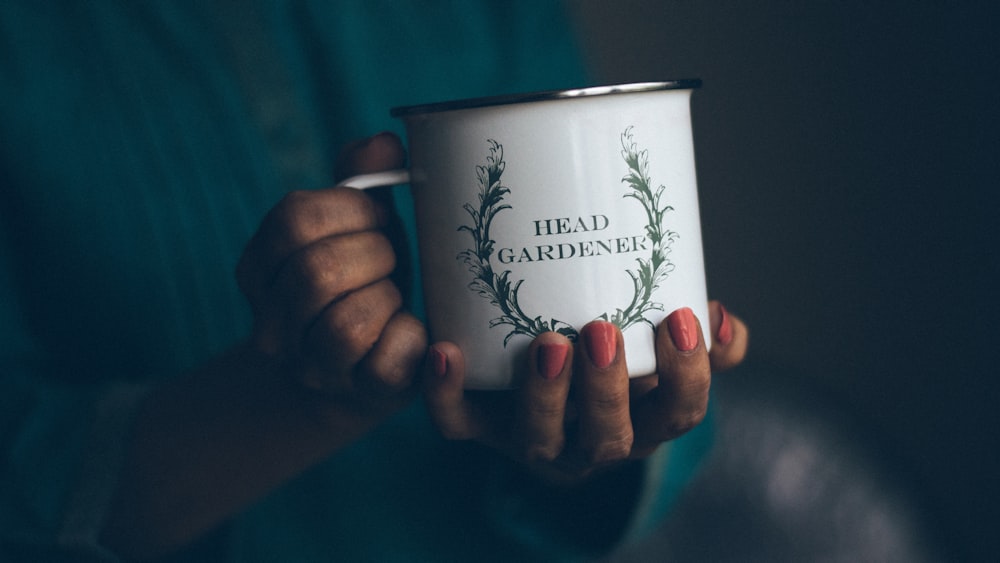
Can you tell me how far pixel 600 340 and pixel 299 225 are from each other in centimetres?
22

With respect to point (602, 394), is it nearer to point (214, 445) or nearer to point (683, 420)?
point (683, 420)

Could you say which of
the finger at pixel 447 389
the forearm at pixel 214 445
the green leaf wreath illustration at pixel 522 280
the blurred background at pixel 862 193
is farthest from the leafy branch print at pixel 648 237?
the blurred background at pixel 862 193

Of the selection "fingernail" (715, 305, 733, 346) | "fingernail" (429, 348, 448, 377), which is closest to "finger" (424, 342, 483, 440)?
"fingernail" (429, 348, 448, 377)

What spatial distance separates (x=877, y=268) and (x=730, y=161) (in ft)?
0.83

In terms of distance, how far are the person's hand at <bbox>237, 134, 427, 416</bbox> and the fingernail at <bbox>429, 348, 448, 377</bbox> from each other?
4 centimetres

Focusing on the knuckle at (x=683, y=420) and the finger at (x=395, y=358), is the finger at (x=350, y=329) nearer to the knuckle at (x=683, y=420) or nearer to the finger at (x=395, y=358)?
the finger at (x=395, y=358)

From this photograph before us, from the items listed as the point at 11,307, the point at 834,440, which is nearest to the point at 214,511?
the point at 11,307

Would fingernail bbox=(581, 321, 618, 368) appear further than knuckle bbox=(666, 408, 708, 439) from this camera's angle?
No

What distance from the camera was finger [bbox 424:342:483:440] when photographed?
0.61 meters

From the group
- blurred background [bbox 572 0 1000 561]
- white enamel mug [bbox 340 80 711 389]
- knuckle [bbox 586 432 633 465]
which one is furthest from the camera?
blurred background [bbox 572 0 1000 561]

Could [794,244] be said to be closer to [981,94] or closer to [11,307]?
[981,94]

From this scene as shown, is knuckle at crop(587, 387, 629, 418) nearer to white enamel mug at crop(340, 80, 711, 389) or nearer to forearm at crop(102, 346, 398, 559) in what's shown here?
white enamel mug at crop(340, 80, 711, 389)

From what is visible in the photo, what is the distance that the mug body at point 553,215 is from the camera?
1.83 ft

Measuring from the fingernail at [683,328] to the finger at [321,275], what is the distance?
0.71ft
